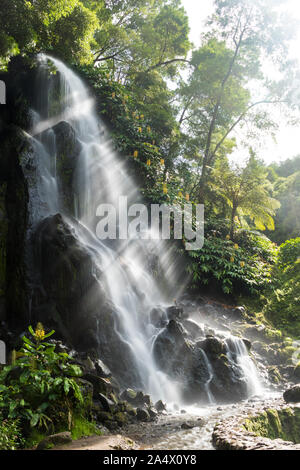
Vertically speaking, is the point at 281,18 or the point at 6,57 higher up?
the point at 281,18

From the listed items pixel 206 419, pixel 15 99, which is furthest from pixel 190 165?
pixel 206 419

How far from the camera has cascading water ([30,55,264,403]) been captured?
7473 millimetres

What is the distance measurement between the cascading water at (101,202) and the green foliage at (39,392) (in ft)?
8.27

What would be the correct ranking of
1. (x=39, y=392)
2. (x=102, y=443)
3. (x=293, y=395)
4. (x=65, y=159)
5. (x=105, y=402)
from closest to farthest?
1. (x=102, y=443)
2. (x=39, y=392)
3. (x=105, y=402)
4. (x=293, y=395)
5. (x=65, y=159)

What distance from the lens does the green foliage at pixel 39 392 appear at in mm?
4090

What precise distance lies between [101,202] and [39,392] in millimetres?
8095

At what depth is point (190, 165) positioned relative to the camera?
68.9 feet

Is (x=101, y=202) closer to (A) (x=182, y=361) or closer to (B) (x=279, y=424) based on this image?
(A) (x=182, y=361)

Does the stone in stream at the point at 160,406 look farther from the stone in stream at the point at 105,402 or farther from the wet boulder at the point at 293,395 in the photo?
the wet boulder at the point at 293,395

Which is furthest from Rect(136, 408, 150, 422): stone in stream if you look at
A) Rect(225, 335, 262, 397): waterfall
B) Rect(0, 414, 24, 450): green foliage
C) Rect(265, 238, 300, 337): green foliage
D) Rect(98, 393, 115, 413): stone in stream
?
Rect(265, 238, 300, 337): green foliage

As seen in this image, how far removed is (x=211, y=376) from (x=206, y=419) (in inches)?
74.6

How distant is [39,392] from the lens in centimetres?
435

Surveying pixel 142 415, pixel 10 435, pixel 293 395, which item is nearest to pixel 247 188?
pixel 293 395

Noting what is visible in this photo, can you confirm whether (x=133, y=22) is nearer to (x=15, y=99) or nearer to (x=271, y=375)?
(x=15, y=99)
